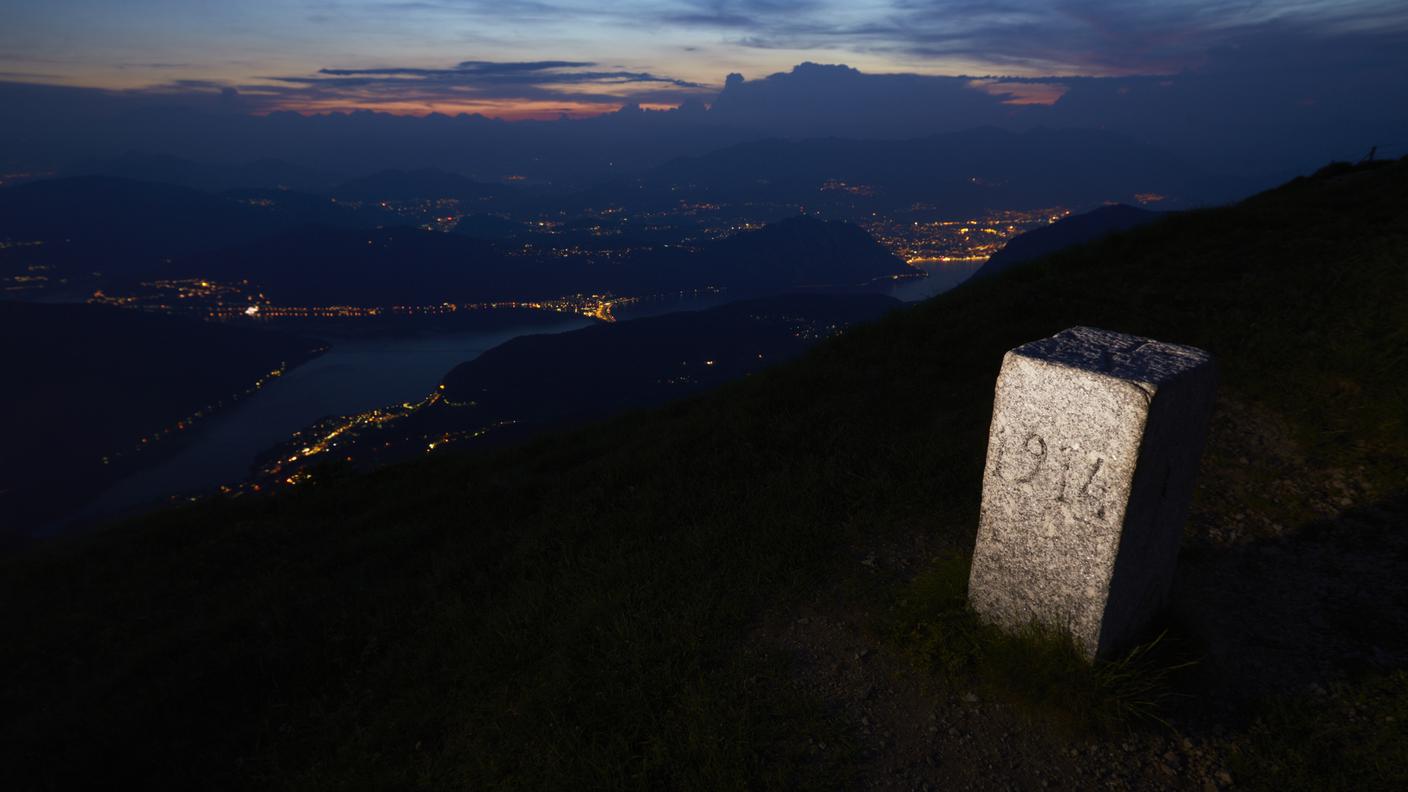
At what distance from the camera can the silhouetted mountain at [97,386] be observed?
3031 inches

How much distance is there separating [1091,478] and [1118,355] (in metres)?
0.84

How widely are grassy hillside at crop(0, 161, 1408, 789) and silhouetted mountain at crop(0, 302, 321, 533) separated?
8510 centimetres

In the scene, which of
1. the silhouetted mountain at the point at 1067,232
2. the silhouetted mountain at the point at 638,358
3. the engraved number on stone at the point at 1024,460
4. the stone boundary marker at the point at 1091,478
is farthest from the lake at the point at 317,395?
the engraved number on stone at the point at 1024,460

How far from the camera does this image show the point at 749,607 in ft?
17.7

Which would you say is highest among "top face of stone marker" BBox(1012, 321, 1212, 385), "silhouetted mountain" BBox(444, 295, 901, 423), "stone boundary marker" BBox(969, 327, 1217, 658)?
"top face of stone marker" BBox(1012, 321, 1212, 385)

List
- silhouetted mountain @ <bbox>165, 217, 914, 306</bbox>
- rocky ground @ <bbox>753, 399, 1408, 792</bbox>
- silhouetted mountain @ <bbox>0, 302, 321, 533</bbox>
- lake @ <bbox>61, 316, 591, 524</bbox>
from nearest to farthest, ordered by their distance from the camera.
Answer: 1. rocky ground @ <bbox>753, 399, 1408, 792</bbox>
2. lake @ <bbox>61, 316, 591, 524</bbox>
3. silhouetted mountain @ <bbox>0, 302, 321, 533</bbox>
4. silhouetted mountain @ <bbox>165, 217, 914, 306</bbox>

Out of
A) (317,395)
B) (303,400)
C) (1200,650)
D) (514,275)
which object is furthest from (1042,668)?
(514,275)

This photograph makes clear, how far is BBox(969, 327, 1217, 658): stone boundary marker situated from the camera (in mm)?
3764

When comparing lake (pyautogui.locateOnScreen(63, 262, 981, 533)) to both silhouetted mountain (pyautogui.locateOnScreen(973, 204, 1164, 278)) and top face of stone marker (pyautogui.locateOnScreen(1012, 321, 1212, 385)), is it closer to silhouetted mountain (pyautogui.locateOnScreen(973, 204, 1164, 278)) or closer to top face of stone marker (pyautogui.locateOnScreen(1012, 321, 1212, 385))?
silhouetted mountain (pyautogui.locateOnScreen(973, 204, 1164, 278))

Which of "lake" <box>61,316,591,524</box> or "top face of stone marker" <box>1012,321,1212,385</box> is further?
"lake" <box>61,316,591,524</box>

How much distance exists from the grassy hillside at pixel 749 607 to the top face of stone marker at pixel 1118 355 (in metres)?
1.98

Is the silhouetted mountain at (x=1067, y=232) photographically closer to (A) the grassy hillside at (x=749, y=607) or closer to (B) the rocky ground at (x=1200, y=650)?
(A) the grassy hillside at (x=749, y=607)

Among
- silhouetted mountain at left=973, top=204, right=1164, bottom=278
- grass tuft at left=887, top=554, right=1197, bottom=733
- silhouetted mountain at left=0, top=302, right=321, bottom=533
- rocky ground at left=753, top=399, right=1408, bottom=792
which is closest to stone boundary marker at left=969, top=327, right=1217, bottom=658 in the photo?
grass tuft at left=887, top=554, right=1197, bottom=733

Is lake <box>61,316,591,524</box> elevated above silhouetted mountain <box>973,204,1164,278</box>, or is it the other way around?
silhouetted mountain <box>973,204,1164,278</box>
